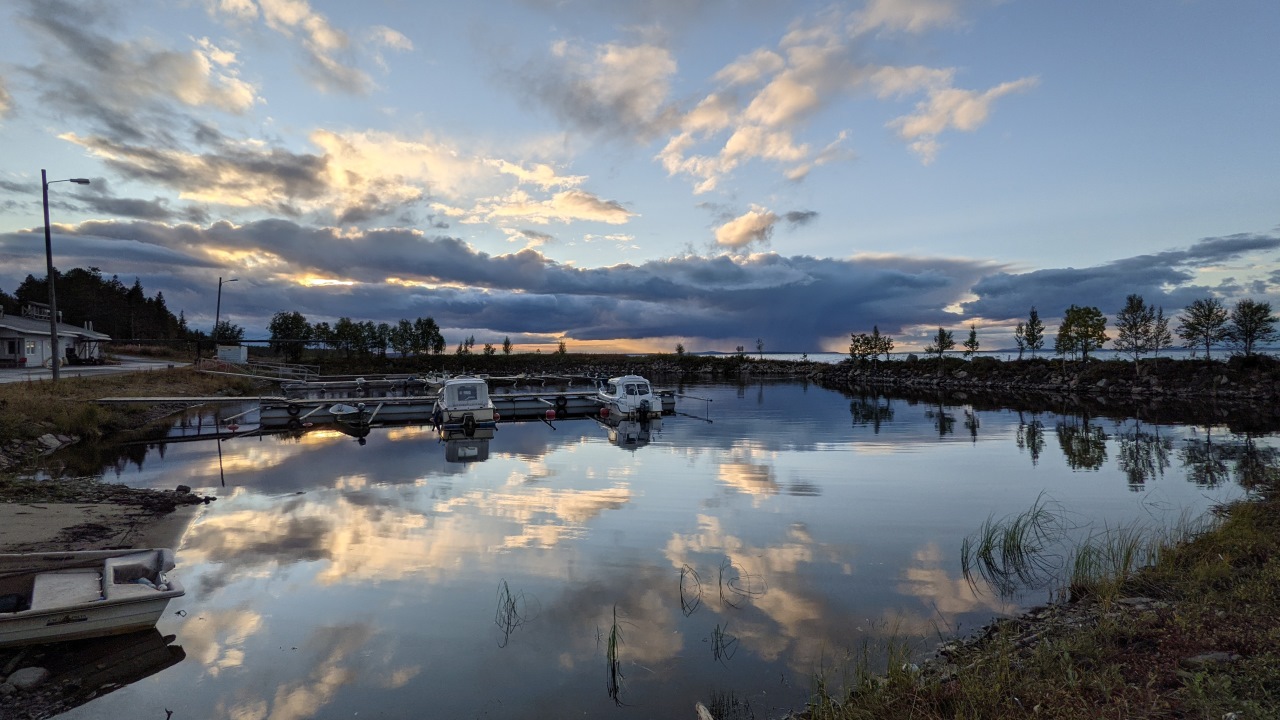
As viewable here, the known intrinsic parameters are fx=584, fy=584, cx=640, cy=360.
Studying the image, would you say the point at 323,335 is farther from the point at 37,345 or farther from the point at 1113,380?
the point at 1113,380

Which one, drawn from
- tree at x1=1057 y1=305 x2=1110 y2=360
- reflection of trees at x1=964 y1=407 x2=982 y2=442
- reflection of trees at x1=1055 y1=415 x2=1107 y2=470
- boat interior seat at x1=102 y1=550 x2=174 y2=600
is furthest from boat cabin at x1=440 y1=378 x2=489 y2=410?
tree at x1=1057 y1=305 x2=1110 y2=360

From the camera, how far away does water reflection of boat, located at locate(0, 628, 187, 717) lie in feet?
24.7

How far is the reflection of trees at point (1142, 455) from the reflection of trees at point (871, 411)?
36.5ft

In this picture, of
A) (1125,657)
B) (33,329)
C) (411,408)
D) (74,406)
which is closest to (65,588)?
(1125,657)

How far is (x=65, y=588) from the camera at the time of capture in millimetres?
8875

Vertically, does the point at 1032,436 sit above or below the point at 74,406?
below

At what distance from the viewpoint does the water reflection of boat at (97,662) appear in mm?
7520

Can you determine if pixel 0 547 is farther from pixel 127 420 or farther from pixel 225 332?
pixel 225 332

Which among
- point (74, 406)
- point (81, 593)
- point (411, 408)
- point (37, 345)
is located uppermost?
point (37, 345)

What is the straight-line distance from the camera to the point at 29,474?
19.3m

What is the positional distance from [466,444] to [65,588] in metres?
20.6

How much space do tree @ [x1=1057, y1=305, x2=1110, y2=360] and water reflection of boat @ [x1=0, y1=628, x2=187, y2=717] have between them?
84.2 metres

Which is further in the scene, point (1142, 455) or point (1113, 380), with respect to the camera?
point (1113, 380)

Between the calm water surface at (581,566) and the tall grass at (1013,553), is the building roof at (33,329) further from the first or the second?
the tall grass at (1013,553)
